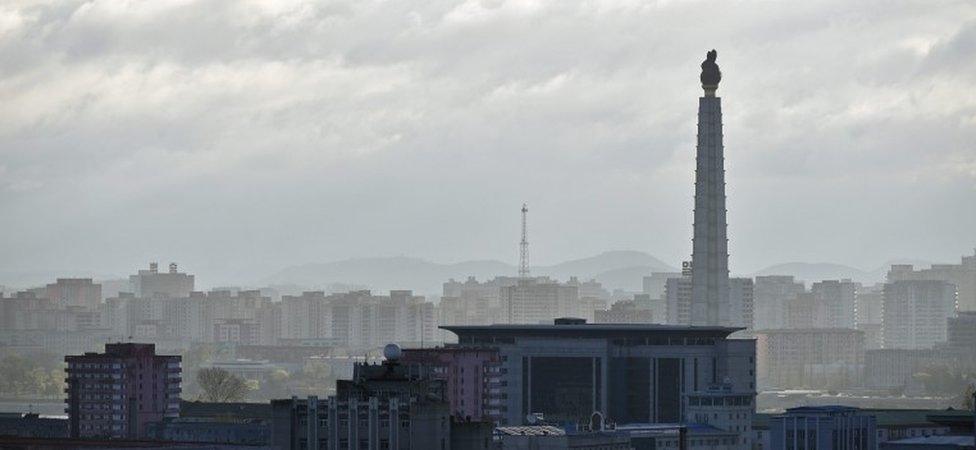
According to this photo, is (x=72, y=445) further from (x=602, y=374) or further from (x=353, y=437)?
(x=353, y=437)

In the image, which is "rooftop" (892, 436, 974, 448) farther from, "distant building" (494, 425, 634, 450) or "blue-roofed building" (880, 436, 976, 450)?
"distant building" (494, 425, 634, 450)

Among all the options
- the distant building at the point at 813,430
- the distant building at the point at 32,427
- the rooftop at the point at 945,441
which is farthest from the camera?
the distant building at the point at 32,427

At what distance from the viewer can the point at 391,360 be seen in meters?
85.1

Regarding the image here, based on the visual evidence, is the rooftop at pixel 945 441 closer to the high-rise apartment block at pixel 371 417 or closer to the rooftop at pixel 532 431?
the rooftop at pixel 532 431

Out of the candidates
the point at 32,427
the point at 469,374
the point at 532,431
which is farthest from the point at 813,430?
the point at 32,427

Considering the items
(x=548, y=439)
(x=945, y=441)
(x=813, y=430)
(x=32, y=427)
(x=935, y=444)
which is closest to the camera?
(x=935, y=444)

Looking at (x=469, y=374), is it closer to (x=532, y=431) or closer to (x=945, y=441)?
(x=532, y=431)

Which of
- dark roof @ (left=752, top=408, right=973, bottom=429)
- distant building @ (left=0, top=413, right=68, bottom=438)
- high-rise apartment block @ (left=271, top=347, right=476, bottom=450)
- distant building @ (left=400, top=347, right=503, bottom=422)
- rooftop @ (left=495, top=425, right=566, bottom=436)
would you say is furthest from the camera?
distant building @ (left=0, top=413, right=68, bottom=438)

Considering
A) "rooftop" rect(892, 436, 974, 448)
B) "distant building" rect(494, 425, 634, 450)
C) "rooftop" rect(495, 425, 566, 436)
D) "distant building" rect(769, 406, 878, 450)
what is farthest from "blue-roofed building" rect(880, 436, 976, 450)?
"rooftop" rect(495, 425, 566, 436)

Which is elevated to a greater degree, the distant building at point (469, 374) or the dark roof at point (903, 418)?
the distant building at point (469, 374)

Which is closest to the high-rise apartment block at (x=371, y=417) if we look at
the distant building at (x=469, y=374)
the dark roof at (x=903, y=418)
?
the dark roof at (x=903, y=418)

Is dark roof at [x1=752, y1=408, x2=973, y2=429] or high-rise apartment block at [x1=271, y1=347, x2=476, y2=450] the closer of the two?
high-rise apartment block at [x1=271, y1=347, x2=476, y2=450]

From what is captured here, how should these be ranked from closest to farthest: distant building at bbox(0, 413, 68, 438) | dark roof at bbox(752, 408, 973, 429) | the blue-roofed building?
the blue-roofed building < dark roof at bbox(752, 408, 973, 429) < distant building at bbox(0, 413, 68, 438)

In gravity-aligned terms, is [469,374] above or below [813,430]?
above
